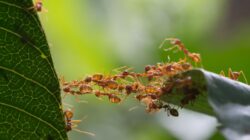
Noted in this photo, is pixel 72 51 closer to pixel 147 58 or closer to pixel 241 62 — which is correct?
pixel 147 58

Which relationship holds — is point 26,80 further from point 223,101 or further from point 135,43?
point 135,43

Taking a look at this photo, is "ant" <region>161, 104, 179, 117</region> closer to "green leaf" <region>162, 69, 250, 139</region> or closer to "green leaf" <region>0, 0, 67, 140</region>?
"green leaf" <region>162, 69, 250, 139</region>

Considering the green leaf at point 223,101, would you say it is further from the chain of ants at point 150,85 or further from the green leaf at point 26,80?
the green leaf at point 26,80

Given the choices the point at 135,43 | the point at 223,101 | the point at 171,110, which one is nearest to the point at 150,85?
the point at 171,110

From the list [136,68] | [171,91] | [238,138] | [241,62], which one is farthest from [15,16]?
[136,68]

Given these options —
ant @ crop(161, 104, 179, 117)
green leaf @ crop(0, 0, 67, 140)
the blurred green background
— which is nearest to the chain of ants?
ant @ crop(161, 104, 179, 117)
